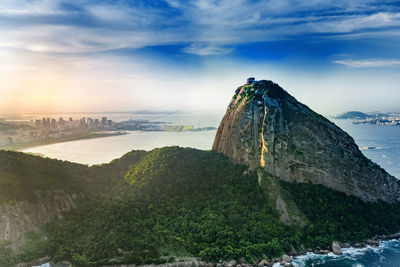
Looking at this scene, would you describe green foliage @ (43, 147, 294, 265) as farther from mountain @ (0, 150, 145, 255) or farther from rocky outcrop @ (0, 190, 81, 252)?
mountain @ (0, 150, 145, 255)

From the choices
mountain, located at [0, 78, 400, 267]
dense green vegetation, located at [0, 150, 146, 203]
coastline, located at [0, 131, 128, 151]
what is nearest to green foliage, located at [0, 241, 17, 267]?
mountain, located at [0, 78, 400, 267]

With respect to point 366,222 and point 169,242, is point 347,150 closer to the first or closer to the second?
point 366,222

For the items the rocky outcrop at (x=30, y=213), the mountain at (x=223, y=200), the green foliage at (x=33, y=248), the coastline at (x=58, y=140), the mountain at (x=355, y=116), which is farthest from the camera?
the mountain at (x=355, y=116)

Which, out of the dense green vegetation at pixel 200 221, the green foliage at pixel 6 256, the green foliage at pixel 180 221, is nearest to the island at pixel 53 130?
the dense green vegetation at pixel 200 221

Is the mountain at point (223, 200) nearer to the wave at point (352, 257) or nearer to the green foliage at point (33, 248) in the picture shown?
the green foliage at point (33, 248)

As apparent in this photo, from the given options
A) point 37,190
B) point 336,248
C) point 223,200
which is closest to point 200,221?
point 223,200

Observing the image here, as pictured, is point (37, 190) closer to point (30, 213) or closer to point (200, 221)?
point (30, 213)
